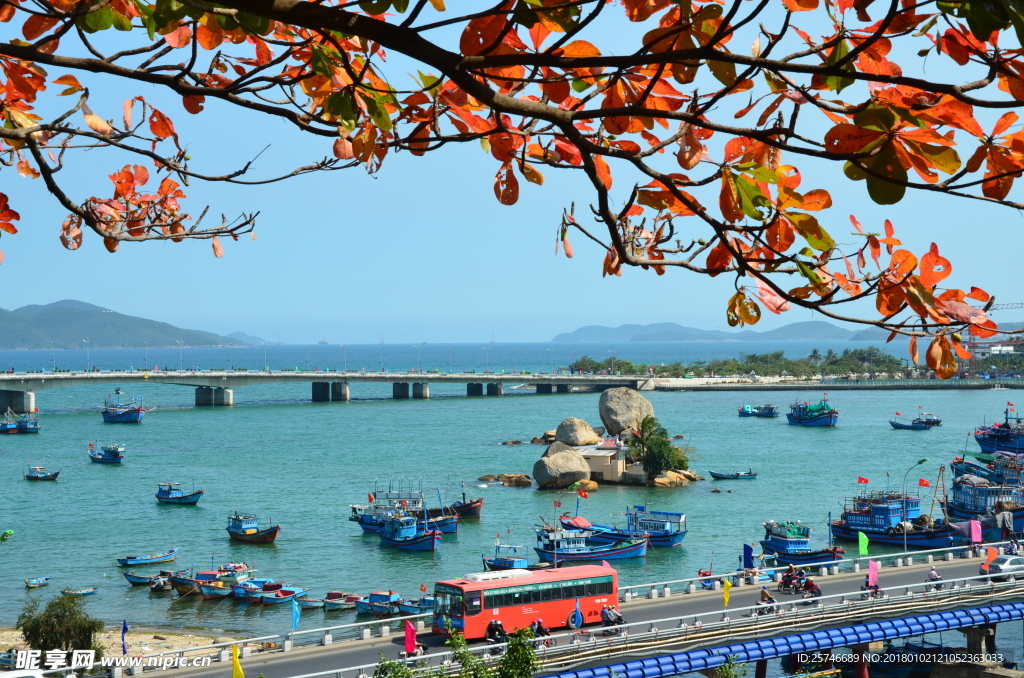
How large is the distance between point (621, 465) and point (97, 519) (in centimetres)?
2021

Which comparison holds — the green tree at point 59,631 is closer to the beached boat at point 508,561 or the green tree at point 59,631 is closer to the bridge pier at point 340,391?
the beached boat at point 508,561

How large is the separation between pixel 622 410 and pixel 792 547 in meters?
25.4

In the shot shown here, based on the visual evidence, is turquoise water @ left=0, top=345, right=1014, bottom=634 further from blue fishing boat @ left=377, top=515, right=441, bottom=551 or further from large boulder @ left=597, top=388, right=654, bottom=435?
large boulder @ left=597, top=388, right=654, bottom=435

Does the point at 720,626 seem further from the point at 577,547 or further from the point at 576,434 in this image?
the point at 576,434

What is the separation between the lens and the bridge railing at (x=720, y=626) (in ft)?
41.4

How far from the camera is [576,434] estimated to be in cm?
4456

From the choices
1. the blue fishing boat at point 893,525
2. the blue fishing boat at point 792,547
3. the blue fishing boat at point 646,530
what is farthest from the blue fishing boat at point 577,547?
the blue fishing boat at point 893,525

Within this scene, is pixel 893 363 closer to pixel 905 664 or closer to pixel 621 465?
pixel 621 465

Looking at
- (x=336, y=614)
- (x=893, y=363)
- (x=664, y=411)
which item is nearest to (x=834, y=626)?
(x=336, y=614)

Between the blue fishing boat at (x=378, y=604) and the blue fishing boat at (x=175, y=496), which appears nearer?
the blue fishing boat at (x=378, y=604)

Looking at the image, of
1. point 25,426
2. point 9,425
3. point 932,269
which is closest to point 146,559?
point 932,269

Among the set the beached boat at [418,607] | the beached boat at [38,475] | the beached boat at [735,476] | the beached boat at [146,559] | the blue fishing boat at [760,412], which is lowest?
the beached boat at [146,559]

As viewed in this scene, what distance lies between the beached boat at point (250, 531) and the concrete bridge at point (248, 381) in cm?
4260

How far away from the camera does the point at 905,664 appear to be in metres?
15.8
